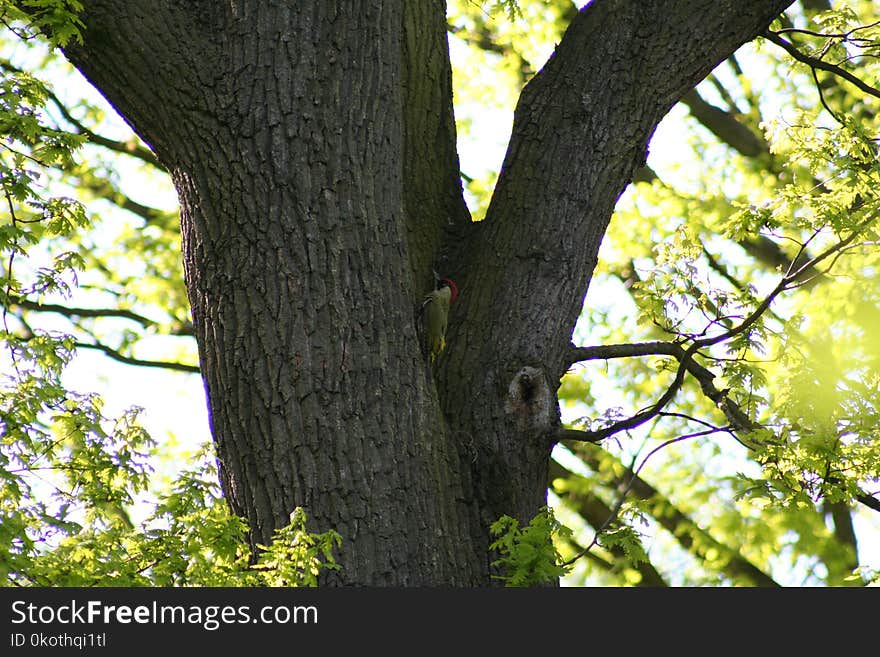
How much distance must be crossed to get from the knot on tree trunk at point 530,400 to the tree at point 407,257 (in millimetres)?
11

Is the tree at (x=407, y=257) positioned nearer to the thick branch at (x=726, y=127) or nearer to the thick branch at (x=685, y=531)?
the thick branch at (x=685, y=531)

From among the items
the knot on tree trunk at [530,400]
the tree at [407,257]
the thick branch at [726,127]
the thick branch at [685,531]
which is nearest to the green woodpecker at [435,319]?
the tree at [407,257]

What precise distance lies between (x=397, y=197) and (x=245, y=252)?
0.68m

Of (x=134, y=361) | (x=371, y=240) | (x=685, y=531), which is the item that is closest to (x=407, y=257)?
(x=371, y=240)

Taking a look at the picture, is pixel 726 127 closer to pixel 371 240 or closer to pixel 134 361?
pixel 134 361

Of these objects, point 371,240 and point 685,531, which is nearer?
point 371,240

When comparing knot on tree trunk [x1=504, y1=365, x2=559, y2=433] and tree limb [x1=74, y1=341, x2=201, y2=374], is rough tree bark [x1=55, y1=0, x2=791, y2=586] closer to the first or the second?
knot on tree trunk [x1=504, y1=365, x2=559, y2=433]

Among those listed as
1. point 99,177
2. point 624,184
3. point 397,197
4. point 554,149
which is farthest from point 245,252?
point 99,177

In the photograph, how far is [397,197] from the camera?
394 cm

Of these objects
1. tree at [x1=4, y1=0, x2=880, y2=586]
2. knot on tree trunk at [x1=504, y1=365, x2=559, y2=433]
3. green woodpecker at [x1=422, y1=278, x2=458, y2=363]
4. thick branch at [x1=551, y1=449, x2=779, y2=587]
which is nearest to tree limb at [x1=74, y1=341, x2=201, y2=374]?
thick branch at [x1=551, y1=449, x2=779, y2=587]

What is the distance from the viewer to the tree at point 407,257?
3520mm

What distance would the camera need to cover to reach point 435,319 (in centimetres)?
395

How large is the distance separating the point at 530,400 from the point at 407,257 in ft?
2.55

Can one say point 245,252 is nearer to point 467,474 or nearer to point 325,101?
point 325,101
